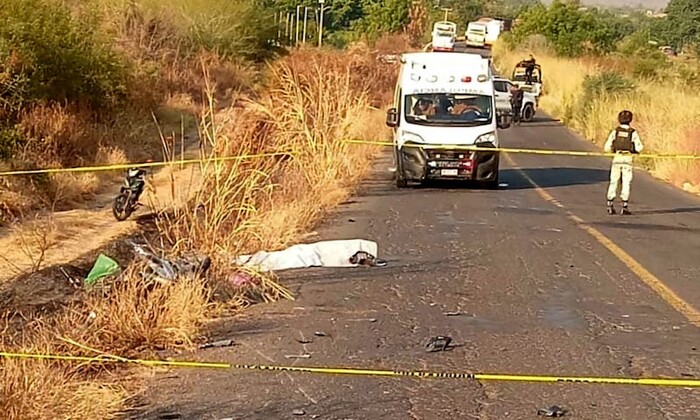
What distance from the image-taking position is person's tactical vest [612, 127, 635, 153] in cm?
1659

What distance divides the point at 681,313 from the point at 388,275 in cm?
290

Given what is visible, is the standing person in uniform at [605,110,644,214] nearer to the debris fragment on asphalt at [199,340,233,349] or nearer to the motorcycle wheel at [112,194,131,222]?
the motorcycle wheel at [112,194,131,222]

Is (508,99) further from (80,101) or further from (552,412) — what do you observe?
(552,412)

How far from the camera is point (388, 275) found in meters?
11.2

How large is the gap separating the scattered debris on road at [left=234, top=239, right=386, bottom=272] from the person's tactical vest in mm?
5980

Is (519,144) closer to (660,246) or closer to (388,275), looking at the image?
(660,246)

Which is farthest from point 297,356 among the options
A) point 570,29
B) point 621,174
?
point 570,29

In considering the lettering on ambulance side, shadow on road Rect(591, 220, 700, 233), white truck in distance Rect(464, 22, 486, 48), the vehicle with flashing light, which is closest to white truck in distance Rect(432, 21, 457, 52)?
white truck in distance Rect(464, 22, 486, 48)

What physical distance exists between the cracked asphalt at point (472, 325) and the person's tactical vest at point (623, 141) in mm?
1029

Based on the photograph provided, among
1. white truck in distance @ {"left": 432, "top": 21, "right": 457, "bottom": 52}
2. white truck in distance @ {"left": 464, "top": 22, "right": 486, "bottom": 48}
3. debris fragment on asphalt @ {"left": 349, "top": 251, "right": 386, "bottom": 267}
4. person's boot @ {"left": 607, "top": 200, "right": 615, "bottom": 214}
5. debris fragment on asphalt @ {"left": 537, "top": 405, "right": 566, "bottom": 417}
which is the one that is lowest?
white truck in distance @ {"left": 464, "top": 22, "right": 486, "bottom": 48}

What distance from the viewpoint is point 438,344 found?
8266mm

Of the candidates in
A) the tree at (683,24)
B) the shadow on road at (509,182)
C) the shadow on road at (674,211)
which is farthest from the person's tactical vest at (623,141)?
the tree at (683,24)

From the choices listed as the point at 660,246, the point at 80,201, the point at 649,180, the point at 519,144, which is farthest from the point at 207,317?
the point at 519,144

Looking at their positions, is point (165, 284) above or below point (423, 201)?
above
